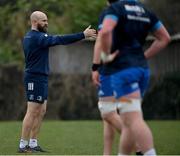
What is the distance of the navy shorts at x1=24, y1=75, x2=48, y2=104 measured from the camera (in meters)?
10.8

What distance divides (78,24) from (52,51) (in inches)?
117

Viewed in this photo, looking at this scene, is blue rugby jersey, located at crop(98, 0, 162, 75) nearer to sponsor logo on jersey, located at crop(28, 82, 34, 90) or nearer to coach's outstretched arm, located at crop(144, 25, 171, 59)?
coach's outstretched arm, located at crop(144, 25, 171, 59)

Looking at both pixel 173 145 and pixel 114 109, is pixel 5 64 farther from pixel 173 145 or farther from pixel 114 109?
pixel 114 109

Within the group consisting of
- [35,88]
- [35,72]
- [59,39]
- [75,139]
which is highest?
[59,39]

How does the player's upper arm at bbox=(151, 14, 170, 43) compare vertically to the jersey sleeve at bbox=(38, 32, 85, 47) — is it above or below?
above

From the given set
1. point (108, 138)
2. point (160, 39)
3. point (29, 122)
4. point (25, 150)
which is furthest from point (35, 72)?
point (160, 39)

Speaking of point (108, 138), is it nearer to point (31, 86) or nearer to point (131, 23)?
point (131, 23)

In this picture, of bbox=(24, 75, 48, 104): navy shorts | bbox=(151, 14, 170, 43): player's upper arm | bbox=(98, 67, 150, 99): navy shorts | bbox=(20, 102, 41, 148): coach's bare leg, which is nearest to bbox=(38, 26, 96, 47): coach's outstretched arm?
bbox=(24, 75, 48, 104): navy shorts

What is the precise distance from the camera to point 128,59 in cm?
782

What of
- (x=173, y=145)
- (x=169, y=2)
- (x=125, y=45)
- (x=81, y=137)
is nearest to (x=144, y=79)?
(x=125, y=45)

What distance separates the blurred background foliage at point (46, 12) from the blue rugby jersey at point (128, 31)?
16.0 metres

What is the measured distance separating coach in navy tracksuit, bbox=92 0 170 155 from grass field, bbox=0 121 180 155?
8.15 feet

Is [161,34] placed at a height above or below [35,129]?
above

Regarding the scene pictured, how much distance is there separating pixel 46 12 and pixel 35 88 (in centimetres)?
1481
